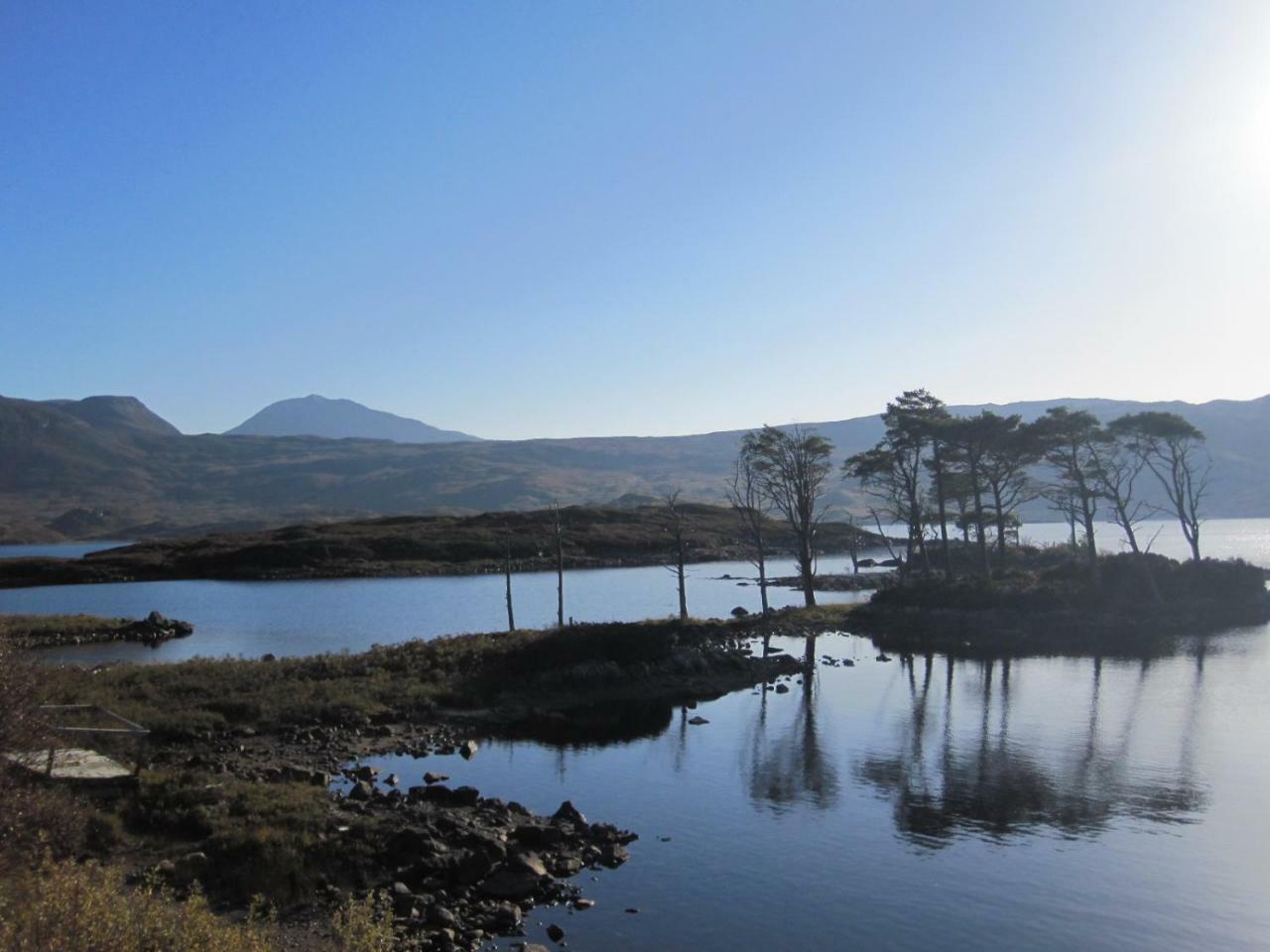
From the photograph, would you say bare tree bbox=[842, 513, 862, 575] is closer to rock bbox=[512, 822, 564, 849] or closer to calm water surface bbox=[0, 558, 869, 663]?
calm water surface bbox=[0, 558, 869, 663]

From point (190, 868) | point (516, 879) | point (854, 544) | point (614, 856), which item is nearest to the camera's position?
point (190, 868)

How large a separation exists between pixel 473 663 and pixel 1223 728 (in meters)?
26.5

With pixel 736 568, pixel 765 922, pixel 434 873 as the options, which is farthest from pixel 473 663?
pixel 736 568

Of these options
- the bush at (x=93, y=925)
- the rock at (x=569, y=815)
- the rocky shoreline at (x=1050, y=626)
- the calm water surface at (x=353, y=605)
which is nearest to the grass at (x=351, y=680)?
the calm water surface at (x=353, y=605)

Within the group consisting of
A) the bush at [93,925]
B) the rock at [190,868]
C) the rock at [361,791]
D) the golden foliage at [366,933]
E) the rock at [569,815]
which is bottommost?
the rock at [569,815]

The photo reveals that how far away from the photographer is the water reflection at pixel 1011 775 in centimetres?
2138

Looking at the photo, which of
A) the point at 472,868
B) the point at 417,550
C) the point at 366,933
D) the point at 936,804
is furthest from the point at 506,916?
the point at 417,550

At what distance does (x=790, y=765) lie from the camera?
26.8 m

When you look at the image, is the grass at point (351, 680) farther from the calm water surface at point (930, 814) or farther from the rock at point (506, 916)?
the rock at point (506, 916)

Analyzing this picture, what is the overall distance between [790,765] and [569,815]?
8.48 m

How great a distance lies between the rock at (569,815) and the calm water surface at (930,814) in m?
1.07

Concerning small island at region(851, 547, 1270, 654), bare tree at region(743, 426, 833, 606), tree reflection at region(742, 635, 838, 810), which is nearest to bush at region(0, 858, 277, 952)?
tree reflection at region(742, 635, 838, 810)

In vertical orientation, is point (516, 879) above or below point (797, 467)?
below

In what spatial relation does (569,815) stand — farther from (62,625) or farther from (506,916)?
(62,625)
